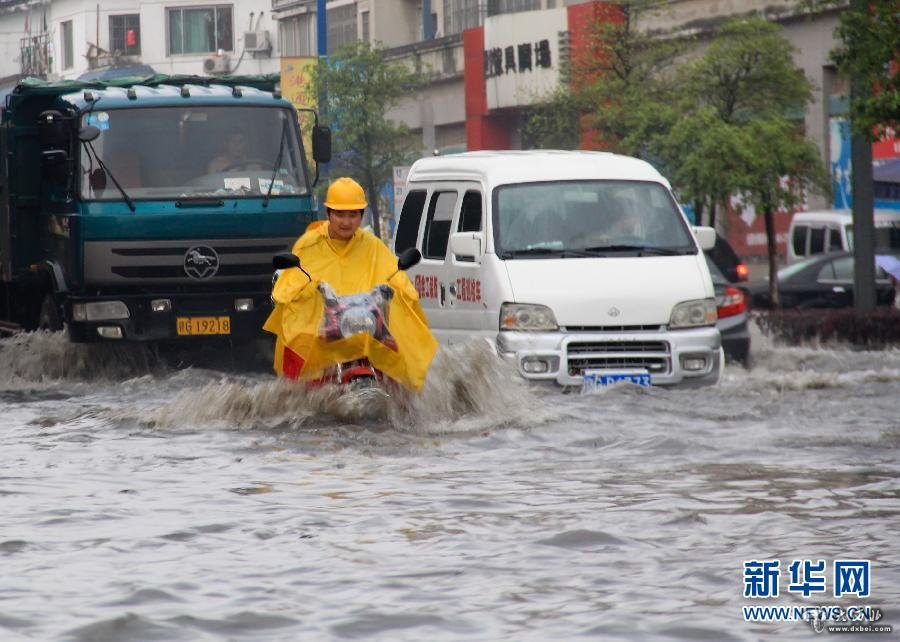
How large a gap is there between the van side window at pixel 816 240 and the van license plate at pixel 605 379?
20.0m

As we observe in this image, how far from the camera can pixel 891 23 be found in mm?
19859

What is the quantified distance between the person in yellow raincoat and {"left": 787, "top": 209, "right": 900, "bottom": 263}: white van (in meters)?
21.1

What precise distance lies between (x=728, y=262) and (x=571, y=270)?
9490mm

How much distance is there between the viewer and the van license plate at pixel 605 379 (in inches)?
550

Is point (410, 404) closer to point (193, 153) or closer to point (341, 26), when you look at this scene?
point (193, 153)

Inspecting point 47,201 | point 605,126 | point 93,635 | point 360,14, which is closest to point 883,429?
point 93,635

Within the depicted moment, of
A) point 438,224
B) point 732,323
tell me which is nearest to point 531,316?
point 438,224

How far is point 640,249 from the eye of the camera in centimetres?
1462

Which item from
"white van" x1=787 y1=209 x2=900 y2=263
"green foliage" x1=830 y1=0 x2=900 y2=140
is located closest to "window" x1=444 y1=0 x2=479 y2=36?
"white van" x1=787 y1=209 x2=900 y2=263

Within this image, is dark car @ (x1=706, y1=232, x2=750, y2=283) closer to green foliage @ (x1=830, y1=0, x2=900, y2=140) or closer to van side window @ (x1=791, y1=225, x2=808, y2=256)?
green foliage @ (x1=830, y1=0, x2=900, y2=140)

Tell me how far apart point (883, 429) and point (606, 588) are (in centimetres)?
590

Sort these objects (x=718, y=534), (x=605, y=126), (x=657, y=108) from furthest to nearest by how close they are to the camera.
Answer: (x=605, y=126), (x=657, y=108), (x=718, y=534)

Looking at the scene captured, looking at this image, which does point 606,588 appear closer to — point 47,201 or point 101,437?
point 101,437

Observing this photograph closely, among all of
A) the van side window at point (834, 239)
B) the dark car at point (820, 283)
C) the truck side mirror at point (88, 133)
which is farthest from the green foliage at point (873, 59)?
→ the van side window at point (834, 239)
